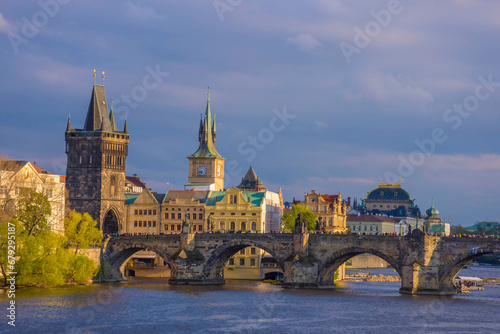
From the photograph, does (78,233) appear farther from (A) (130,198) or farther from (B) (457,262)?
(B) (457,262)

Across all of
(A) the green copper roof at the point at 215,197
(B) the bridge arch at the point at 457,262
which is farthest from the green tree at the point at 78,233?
(B) the bridge arch at the point at 457,262

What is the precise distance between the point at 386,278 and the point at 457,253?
153 feet

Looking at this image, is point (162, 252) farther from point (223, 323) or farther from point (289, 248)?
point (223, 323)

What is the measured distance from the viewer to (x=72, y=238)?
417ft

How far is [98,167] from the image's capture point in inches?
6107

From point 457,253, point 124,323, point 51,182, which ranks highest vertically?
point 51,182

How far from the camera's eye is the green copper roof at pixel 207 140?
181 meters

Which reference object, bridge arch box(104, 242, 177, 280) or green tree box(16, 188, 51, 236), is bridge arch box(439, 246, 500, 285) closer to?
bridge arch box(104, 242, 177, 280)

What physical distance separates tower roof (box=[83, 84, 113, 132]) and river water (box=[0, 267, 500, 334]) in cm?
3959

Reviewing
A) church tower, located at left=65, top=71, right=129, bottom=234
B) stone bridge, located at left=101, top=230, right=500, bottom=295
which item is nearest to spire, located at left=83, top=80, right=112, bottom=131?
church tower, located at left=65, top=71, right=129, bottom=234

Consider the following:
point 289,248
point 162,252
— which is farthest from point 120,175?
point 289,248

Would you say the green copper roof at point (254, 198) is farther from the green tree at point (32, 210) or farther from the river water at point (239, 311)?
the green tree at point (32, 210)

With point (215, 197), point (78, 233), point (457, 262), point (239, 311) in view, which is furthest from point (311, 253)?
point (215, 197)

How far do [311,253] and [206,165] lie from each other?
199ft
